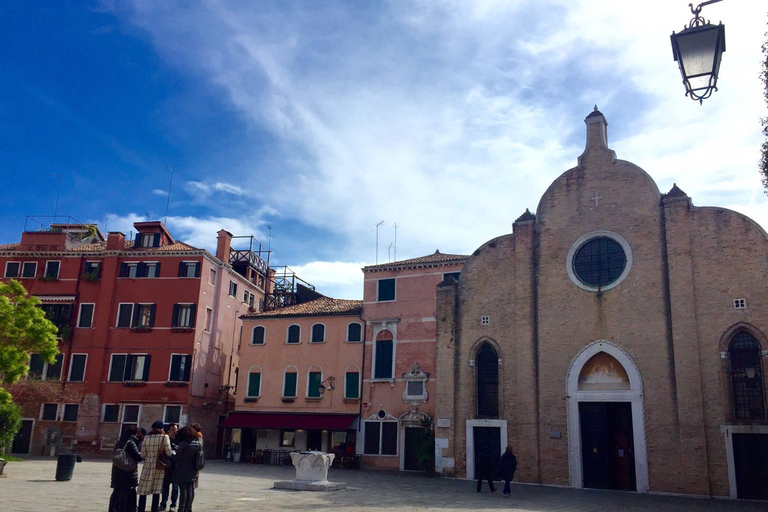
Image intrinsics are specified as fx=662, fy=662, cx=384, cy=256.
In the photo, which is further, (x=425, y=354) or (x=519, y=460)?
(x=425, y=354)

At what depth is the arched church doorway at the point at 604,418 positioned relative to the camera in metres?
22.8

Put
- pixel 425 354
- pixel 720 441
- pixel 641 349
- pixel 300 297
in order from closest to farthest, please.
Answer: pixel 720 441 → pixel 641 349 → pixel 425 354 → pixel 300 297

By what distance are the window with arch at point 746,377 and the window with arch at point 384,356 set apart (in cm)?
1593

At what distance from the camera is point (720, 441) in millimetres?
20781

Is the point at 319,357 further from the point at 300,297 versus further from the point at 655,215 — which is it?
the point at 655,215

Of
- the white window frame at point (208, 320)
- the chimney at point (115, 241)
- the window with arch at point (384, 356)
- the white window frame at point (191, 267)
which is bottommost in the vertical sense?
the window with arch at point (384, 356)

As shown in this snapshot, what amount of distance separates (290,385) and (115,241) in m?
13.1

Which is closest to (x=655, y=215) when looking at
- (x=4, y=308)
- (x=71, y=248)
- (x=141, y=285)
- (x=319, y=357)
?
(x=319, y=357)

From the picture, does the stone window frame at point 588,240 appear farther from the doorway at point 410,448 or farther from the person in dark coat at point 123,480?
the person in dark coat at point 123,480

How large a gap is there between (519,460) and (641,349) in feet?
19.4

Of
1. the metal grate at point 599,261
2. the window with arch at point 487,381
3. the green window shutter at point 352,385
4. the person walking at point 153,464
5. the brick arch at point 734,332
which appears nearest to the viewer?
the person walking at point 153,464

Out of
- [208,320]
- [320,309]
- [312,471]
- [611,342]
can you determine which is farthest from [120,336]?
[611,342]

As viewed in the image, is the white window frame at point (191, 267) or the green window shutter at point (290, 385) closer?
the green window shutter at point (290, 385)

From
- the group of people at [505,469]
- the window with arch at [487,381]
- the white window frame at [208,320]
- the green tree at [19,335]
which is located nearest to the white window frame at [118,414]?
the white window frame at [208,320]
